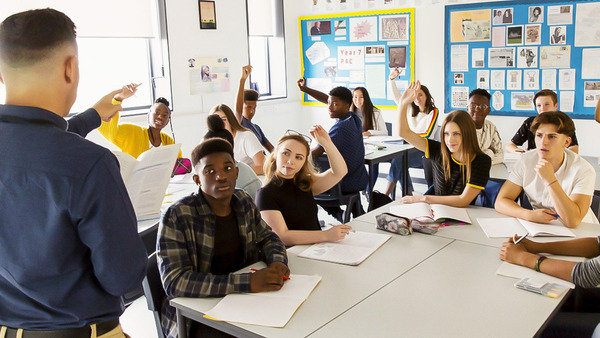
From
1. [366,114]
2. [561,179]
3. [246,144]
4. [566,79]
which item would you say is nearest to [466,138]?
[561,179]

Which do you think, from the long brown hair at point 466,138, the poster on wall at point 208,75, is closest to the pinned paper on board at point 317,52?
the poster on wall at point 208,75

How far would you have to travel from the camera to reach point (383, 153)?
4.43 meters

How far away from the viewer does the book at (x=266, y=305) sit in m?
1.54

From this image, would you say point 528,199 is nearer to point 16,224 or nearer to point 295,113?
point 16,224

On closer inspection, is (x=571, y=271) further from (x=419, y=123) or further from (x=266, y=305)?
(x=419, y=123)

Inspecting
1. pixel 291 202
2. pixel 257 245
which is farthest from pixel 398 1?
pixel 257 245

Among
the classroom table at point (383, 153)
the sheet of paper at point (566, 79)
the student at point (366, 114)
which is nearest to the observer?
the classroom table at point (383, 153)

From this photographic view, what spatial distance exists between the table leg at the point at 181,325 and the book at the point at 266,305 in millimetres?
159

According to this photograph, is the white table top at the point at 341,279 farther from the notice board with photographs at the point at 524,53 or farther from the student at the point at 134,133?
the notice board with photographs at the point at 524,53

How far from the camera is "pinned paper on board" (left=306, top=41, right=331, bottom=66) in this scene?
7043mm

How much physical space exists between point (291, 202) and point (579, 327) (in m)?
1.26

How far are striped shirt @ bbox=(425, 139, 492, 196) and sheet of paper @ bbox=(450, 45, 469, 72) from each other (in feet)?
10.1

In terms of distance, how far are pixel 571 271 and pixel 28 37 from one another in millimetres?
1738

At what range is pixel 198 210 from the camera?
1914 mm
